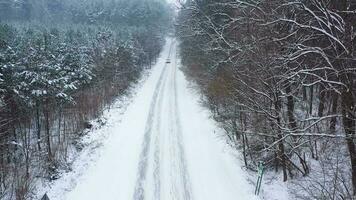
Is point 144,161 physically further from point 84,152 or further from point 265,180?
point 265,180

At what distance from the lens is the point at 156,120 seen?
2392 cm

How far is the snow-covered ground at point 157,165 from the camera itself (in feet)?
42.7

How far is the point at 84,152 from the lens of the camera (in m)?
18.1

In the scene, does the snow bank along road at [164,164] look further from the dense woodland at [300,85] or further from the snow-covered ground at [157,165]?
the dense woodland at [300,85]

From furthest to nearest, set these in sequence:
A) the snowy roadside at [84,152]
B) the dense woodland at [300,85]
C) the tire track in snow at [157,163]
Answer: the snowy roadside at [84,152] → the tire track in snow at [157,163] → the dense woodland at [300,85]

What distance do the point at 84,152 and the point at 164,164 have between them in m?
5.10

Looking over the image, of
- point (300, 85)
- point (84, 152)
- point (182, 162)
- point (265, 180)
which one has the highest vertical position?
point (300, 85)

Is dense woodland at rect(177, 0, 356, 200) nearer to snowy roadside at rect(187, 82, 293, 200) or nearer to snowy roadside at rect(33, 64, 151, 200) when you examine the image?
snowy roadside at rect(187, 82, 293, 200)

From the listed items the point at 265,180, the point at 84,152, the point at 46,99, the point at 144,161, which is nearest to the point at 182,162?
the point at 144,161

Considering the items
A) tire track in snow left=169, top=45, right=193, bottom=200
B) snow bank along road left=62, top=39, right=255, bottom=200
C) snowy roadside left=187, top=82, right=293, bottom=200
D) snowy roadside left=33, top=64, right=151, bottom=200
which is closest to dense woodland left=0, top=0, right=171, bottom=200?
snowy roadside left=33, top=64, right=151, bottom=200

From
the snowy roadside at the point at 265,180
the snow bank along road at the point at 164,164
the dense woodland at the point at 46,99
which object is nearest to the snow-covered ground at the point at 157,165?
the snow bank along road at the point at 164,164

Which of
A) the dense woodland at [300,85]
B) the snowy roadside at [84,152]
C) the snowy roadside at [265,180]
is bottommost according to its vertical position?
the snowy roadside at [84,152]

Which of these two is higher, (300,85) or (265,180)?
(300,85)

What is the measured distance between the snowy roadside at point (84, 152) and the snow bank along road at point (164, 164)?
0.43 metres
